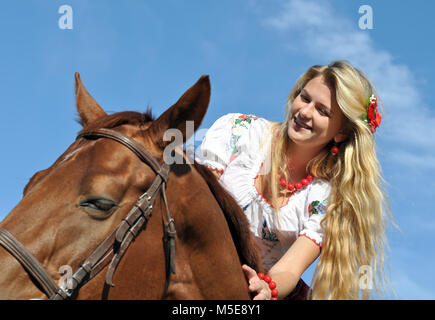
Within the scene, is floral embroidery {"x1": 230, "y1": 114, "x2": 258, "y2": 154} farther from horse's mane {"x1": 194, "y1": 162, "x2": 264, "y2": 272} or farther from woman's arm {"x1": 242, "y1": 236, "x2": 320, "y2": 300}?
horse's mane {"x1": 194, "y1": 162, "x2": 264, "y2": 272}

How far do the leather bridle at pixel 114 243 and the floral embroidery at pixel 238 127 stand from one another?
1.67 metres

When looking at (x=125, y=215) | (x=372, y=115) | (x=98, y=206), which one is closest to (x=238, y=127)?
(x=372, y=115)

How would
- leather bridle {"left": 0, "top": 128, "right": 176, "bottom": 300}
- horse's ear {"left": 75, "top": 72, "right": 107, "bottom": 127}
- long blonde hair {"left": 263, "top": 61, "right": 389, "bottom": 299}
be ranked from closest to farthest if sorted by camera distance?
1. leather bridle {"left": 0, "top": 128, "right": 176, "bottom": 300}
2. horse's ear {"left": 75, "top": 72, "right": 107, "bottom": 127}
3. long blonde hair {"left": 263, "top": 61, "right": 389, "bottom": 299}

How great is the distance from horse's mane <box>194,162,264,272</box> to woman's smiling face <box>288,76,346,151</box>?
1.33 metres

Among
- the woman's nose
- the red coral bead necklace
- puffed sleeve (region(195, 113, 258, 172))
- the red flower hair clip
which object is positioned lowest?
Result: the red coral bead necklace

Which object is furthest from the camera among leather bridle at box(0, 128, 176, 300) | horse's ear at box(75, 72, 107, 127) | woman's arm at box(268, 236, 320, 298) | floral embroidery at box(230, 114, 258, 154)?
floral embroidery at box(230, 114, 258, 154)

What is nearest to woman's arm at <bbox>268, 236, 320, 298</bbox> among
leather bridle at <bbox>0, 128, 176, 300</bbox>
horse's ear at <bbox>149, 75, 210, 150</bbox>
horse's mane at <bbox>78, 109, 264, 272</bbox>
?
horse's mane at <bbox>78, 109, 264, 272</bbox>

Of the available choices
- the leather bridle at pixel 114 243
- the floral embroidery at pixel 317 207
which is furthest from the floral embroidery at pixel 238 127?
the leather bridle at pixel 114 243

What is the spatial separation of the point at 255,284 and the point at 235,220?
0.43 m

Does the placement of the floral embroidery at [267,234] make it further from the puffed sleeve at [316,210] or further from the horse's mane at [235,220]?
the horse's mane at [235,220]

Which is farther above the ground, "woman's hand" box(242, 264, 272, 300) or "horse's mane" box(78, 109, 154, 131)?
"horse's mane" box(78, 109, 154, 131)

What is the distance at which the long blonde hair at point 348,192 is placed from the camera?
3.85 meters

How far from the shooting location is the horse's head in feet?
7.63
